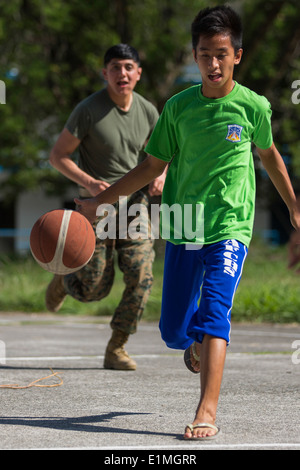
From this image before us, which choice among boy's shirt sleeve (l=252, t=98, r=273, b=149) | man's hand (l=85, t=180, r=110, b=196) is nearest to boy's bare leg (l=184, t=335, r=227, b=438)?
boy's shirt sleeve (l=252, t=98, r=273, b=149)

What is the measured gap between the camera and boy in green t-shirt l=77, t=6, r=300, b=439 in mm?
5117

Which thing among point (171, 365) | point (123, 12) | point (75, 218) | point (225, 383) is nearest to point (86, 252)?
point (75, 218)

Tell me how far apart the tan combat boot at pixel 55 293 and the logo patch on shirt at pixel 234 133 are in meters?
3.12

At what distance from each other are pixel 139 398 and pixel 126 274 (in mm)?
1638

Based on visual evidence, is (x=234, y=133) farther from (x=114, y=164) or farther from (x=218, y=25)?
(x=114, y=164)

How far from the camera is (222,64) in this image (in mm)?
5176

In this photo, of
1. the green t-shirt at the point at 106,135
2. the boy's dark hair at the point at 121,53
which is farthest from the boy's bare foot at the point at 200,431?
the boy's dark hair at the point at 121,53

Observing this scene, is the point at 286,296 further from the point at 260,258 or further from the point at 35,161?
the point at 35,161

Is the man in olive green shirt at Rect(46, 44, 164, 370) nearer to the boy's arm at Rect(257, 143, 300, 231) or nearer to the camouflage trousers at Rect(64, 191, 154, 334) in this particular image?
the camouflage trousers at Rect(64, 191, 154, 334)

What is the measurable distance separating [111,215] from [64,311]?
21.1ft

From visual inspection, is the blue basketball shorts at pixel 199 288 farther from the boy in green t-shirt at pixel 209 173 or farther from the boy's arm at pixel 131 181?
the boy's arm at pixel 131 181

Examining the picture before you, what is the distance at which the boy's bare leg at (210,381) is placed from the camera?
4.68 metres

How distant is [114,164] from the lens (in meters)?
7.62

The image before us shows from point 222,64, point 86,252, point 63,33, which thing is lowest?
point 86,252
